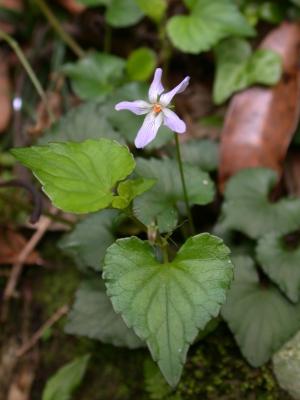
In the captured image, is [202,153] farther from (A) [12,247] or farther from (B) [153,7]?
(A) [12,247]

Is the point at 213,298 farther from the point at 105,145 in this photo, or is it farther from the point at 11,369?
the point at 11,369

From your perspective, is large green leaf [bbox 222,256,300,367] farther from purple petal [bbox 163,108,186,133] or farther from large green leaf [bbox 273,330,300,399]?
purple petal [bbox 163,108,186,133]

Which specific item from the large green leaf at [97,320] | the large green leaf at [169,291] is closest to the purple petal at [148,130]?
the large green leaf at [169,291]

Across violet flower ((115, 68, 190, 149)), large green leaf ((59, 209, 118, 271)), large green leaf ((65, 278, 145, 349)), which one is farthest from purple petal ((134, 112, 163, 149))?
large green leaf ((65, 278, 145, 349))

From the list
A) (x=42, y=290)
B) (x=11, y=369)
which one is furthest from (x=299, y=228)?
(x=11, y=369)

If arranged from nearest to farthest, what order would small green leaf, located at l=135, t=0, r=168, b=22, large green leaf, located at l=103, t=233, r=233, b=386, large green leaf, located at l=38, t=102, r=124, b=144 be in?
large green leaf, located at l=103, t=233, r=233, b=386 → large green leaf, located at l=38, t=102, r=124, b=144 → small green leaf, located at l=135, t=0, r=168, b=22

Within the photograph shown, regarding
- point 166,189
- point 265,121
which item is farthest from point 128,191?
point 265,121

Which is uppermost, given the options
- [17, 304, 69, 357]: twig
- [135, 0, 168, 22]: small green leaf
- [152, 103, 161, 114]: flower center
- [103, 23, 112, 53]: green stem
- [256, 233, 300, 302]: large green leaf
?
[152, 103, 161, 114]: flower center

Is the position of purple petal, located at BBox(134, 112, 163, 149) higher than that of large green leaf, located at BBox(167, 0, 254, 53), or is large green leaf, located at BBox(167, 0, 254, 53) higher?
purple petal, located at BBox(134, 112, 163, 149)
